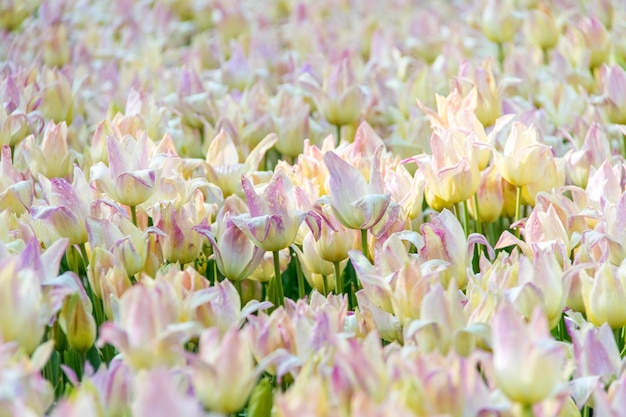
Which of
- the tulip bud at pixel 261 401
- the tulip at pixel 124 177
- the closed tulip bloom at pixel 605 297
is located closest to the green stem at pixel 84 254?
the tulip at pixel 124 177

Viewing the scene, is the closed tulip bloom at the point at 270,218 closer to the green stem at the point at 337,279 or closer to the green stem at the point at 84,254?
the green stem at the point at 337,279

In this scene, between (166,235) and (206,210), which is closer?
(166,235)

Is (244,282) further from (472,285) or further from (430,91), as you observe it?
(430,91)

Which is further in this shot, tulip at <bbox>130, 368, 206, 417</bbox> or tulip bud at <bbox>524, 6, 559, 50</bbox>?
tulip bud at <bbox>524, 6, 559, 50</bbox>

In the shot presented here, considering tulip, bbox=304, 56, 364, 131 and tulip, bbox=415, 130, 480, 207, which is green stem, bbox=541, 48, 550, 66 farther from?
tulip, bbox=415, 130, 480, 207

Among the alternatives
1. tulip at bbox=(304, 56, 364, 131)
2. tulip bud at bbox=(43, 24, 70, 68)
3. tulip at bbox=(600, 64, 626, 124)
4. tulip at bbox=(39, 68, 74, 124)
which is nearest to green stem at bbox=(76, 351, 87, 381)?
tulip at bbox=(39, 68, 74, 124)

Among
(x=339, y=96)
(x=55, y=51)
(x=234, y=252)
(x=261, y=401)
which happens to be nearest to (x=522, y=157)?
(x=234, y=252)

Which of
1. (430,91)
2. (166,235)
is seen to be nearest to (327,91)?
(430,91)

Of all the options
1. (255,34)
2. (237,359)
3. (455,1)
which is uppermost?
(237,359)

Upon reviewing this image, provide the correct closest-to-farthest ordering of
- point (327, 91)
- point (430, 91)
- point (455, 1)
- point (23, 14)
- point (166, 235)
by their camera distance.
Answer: point (166, 235) → point (327, 91) → point (430, 91) → point (23, 14) → point (455, 1)
